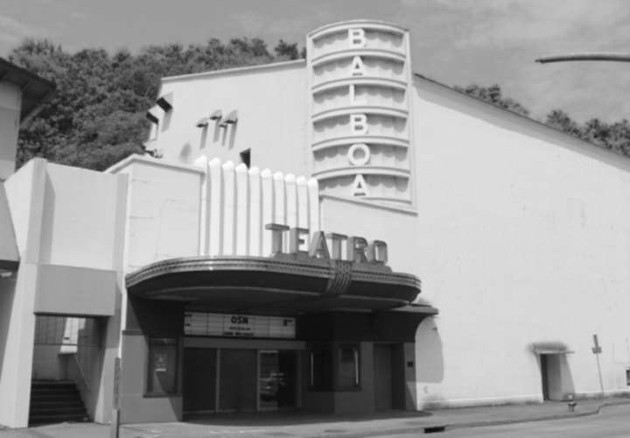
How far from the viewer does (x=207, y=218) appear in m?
24.5

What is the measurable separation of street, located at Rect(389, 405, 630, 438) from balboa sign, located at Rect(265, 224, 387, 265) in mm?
5997

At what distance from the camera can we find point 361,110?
98.3 ft

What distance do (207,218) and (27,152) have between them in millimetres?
36161

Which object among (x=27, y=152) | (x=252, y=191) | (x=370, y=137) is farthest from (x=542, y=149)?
(x=27, y=152)

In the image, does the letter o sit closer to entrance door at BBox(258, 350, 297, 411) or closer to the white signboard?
the white signboard

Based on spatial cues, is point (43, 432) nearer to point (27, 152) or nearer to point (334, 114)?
point (334, 114)

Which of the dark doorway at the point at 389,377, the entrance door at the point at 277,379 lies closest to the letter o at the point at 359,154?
the dark doorway at the point at 389,377

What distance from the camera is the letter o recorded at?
96.9 feet

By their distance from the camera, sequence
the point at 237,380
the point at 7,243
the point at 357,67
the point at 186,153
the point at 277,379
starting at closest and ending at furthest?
the point at 7,243, the point at 237,380, the point at 277,379, the point at 357,67, the point at 186,153

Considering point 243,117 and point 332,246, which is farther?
point 243,117

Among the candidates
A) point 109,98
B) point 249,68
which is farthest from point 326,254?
point 109,98

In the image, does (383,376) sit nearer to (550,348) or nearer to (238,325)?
(238,325)

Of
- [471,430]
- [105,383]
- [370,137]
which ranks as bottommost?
[471,430]

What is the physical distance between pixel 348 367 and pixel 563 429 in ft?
25.9
